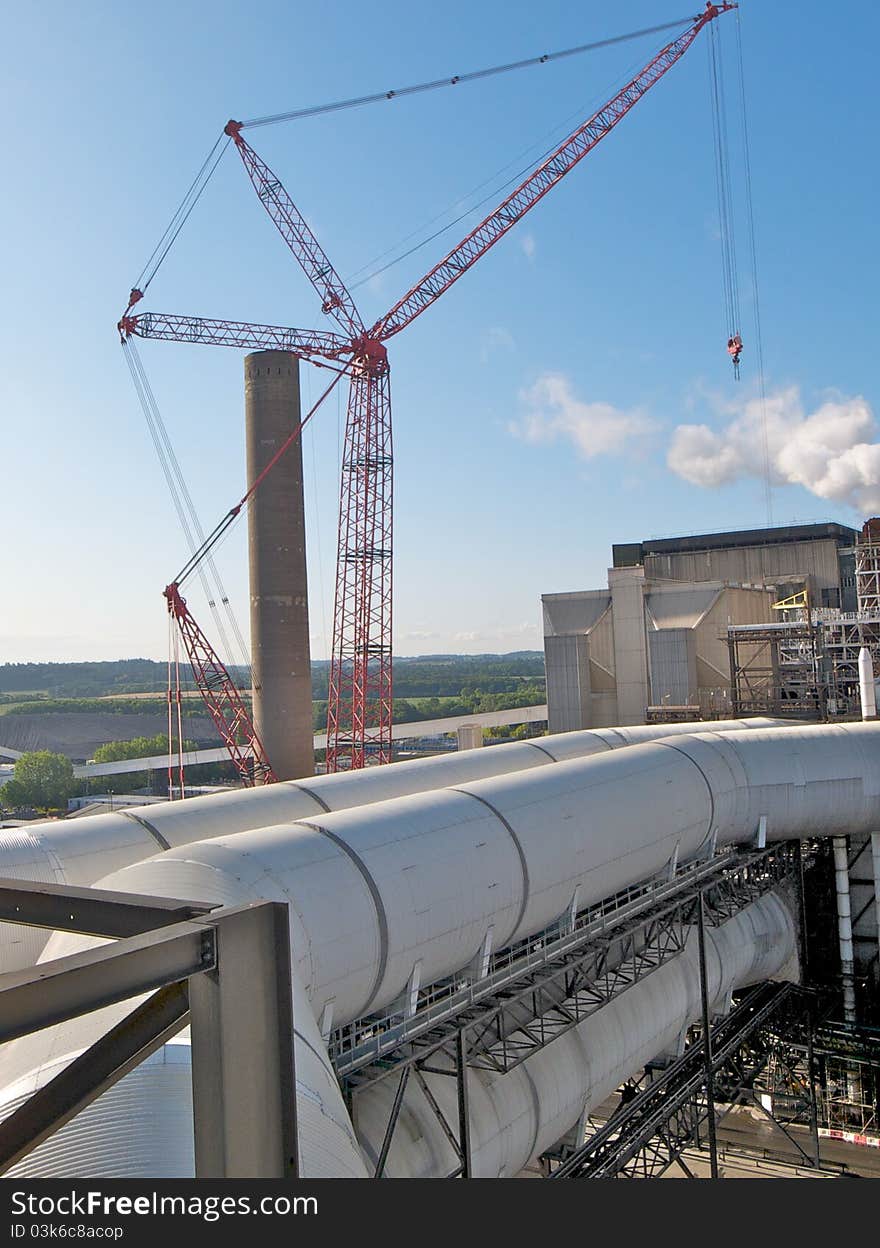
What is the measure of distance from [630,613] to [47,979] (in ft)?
183

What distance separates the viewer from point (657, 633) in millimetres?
53938

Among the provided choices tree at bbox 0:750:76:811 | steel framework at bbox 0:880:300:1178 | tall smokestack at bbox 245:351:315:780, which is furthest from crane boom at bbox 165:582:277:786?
steel framework at bbox 0:880:300:1178

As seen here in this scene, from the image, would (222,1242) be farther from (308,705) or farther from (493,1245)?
(308,705)

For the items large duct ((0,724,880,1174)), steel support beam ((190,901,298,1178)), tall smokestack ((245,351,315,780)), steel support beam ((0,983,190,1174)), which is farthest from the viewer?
tall smokestack ((245,351,315,780))

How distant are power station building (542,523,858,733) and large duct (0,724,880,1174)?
21323mm

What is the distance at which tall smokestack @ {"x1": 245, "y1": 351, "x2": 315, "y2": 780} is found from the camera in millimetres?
47688

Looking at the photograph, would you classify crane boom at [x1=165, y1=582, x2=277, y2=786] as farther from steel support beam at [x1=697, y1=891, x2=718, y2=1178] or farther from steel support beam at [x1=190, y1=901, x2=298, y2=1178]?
steel support beam at [x1=190, y1=901, x2=298, y2=1178]

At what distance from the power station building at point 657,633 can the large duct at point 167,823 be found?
92.2ft

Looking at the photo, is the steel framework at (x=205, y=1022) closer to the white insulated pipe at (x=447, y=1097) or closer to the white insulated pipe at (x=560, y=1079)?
the white insulated pipe at (x=447, y=1097)

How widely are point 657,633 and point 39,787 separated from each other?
194 ft

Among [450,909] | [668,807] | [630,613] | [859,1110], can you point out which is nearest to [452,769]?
[668,807]

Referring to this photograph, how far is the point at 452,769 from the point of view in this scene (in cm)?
2659

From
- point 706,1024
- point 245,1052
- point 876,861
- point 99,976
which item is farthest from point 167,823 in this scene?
point 876,861

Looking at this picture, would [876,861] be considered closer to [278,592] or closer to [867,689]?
[867,689]
